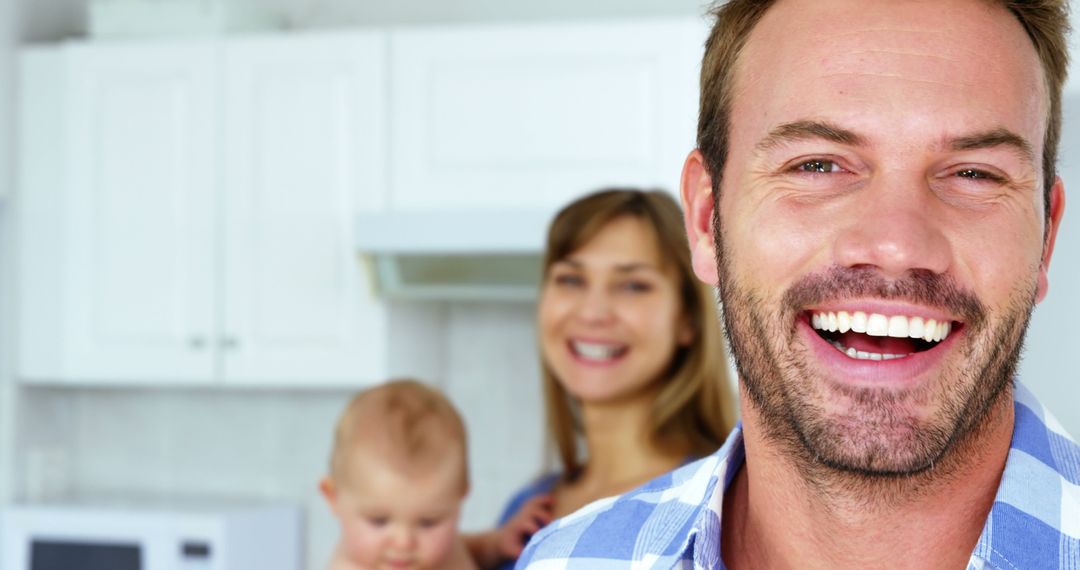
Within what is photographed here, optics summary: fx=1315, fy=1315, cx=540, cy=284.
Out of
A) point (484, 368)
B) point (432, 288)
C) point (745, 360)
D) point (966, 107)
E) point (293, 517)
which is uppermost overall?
point (966, 107)

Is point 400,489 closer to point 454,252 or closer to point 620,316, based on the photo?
point 620,316

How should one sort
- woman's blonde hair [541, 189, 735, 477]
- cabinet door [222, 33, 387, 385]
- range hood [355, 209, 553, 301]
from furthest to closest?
cabinet door [222, 33, 387, 385]
range hood [355, 209, 553, 301]
woman's blonde hair [541, 189, 735, 477]

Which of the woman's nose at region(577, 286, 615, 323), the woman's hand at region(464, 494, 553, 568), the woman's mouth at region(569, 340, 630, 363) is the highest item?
the woman's nose at region(577, 286, 615, 323)

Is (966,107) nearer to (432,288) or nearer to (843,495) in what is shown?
(843,495)

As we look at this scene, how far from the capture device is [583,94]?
9.80 feet

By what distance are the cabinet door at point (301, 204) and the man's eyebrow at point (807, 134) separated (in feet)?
6.99

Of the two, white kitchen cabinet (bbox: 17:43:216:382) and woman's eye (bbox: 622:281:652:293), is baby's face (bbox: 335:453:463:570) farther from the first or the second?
white kitchen cabinet (bbox: 17:43:216:382)

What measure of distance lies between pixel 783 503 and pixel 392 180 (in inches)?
84.4

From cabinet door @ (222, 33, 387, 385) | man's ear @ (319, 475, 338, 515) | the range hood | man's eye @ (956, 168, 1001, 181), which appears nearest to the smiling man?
man's eye @ (956, 168, 1001, 181)

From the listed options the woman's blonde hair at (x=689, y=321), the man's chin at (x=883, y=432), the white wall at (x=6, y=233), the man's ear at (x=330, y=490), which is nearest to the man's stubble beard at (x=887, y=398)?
the man's chin at (x=883, y=432)

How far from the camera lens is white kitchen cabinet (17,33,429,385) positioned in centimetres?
314

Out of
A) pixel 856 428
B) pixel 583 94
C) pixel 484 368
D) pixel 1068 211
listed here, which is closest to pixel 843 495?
pixel 856 428

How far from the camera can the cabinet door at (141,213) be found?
327cm

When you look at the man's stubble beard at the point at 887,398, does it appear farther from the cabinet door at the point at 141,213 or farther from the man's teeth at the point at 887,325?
the cabinet door at the point at 141,213
